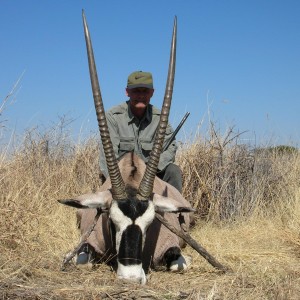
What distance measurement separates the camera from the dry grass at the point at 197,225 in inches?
159

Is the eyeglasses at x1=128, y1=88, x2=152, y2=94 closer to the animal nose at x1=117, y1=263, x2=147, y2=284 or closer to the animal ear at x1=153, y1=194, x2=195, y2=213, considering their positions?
the animal ear at x1=153, y1=194, x2=195, y2=213

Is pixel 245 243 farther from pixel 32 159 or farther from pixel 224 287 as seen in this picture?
pixel 32 159

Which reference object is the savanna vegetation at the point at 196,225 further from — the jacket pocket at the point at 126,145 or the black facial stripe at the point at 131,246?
the jacket pocket at the point at 126,145

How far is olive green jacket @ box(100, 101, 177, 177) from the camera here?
6660mm

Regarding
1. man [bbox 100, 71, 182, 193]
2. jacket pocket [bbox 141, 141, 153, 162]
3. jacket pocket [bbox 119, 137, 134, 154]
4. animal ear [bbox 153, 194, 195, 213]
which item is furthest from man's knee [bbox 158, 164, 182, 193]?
animal ear [bbox 153, 194, 195, 213]

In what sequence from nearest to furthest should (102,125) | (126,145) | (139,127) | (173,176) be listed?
1. (102,125)
2. (173,176)
3. (126,145)
4. (139,127)

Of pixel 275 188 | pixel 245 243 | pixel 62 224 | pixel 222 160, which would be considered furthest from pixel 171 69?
pixel 275 188

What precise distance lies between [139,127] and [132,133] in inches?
5.0

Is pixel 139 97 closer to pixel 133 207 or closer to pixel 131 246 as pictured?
pixel 133 207

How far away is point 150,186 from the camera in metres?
4.55

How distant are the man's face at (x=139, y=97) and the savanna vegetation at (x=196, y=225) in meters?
1.75

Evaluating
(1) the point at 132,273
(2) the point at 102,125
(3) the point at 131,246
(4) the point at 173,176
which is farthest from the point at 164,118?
(4) the point at 173,176

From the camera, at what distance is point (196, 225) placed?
24.7 ft

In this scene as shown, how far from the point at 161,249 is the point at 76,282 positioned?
1.15m
